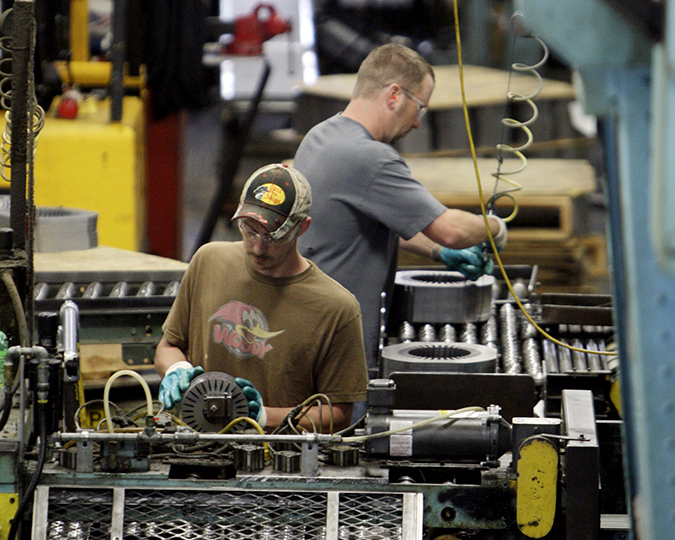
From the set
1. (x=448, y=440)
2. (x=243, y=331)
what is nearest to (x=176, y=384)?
(x=243, y=331)

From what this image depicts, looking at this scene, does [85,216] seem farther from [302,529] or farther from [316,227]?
[302,529]

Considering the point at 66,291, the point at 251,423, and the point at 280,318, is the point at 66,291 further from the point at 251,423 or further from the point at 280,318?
the point at 251,423

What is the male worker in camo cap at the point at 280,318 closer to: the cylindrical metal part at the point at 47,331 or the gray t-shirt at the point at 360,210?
the cylindrical metal part at the point at 47,331

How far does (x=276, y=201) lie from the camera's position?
2730mm

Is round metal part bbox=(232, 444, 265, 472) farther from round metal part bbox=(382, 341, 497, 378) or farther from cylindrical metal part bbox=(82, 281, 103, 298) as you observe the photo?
cylindrical metal part bbox=(82, 281, 103, 298)

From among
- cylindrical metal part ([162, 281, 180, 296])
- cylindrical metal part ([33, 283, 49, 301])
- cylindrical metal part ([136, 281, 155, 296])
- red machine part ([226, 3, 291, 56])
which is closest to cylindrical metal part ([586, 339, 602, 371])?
cylindrical metal part ([162, 281, 180, 296])

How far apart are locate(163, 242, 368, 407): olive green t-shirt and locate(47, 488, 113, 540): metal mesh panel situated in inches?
27.5

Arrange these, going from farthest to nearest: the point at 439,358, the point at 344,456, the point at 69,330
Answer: the point at 439,358, the point at 69,330, the point at 344,456

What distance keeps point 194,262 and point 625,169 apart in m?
1.69

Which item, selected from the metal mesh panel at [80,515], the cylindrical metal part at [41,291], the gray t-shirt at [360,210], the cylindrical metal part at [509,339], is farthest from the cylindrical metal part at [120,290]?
the metal mesh panel at [80,515]

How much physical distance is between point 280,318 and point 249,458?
25.2 inches

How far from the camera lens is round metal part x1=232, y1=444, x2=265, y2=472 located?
2.23m

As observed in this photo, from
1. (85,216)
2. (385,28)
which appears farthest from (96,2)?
(85,216)

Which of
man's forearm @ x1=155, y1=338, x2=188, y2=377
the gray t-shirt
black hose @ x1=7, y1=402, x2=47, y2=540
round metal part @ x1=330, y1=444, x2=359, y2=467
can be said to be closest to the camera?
black hose @ x1=7, y1=402, x2=47, y2=540
